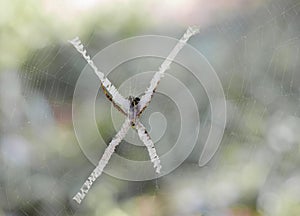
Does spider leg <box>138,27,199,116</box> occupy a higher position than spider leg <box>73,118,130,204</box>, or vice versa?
spider leg <box>138,27,199,116</box>

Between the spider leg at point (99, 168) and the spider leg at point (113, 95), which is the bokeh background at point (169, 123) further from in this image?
the spider leg at point (113, 95)

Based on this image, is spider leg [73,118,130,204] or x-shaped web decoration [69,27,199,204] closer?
x-shaped web decoration [69,27,199,204]

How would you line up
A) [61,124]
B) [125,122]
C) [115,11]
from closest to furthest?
1. [125,122]
2. [115,11]
3. [61,124]

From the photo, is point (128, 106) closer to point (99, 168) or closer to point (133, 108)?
point (133, 108)

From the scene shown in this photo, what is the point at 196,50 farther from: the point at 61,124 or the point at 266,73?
the point at 61,124

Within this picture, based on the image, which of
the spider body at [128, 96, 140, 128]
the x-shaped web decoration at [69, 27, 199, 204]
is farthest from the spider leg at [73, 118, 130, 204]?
the spider body at [128, 96, 140, 128]

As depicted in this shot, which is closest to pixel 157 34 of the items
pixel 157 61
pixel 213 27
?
pixel 157 61

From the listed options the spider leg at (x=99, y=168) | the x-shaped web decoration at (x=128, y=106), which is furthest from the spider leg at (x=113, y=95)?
the spider leg at (x=99, y=168)

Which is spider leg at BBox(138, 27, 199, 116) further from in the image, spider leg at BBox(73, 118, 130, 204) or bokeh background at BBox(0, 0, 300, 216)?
spider leg at BBox(73, 118, 130, 204)
